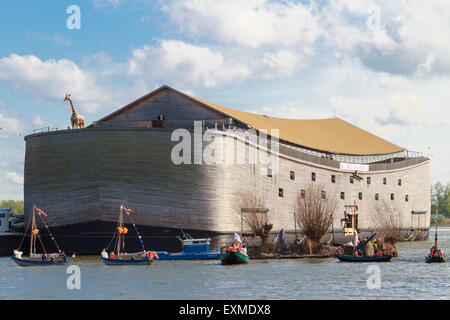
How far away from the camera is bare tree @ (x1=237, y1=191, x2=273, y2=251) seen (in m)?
59.2

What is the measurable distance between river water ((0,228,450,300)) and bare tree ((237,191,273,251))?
7.64 metres

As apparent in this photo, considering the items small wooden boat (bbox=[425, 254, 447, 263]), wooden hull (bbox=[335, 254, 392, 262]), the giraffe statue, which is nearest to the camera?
wooden hull (bbox=[335, 254, 392, 262])

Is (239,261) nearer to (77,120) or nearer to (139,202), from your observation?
(139,202)

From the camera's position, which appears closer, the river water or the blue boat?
the river water

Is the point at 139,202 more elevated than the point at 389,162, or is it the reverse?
the point at 389,162

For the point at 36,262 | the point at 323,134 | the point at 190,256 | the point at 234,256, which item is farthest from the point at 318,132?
the point at 36,262

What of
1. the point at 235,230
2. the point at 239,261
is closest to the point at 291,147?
the point at 235,230

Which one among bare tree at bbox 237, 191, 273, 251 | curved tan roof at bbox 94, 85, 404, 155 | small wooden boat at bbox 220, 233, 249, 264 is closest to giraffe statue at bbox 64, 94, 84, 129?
curved tan roof at bbox 94, 85, 404, 155

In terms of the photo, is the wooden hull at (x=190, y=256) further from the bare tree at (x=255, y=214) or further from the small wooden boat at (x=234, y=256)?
the small wooden boat at (x=234, y=256)

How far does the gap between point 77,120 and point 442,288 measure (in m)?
51.8

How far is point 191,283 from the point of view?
1484 inches

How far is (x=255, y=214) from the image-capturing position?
202 feet

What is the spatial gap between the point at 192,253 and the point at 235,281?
55.5 feet

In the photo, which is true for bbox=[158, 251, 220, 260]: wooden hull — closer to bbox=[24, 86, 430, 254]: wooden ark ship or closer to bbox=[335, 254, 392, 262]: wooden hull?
bbox=[24, 86, 430, 254]: wooden ark ship
